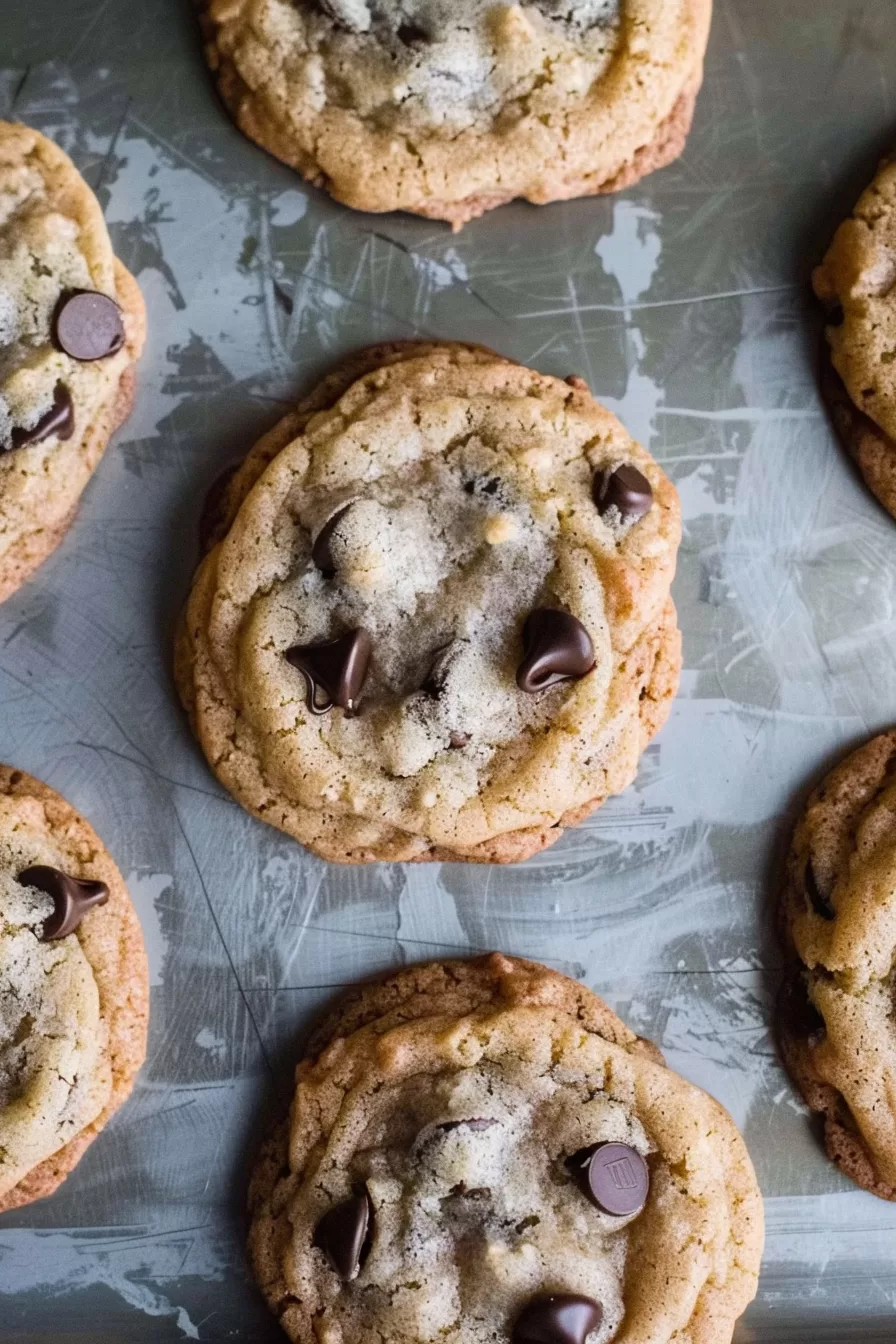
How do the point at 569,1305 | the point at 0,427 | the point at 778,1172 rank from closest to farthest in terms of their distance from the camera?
1. the point at 569,1305
2. the point at 0,427
3. the point at 778,1172

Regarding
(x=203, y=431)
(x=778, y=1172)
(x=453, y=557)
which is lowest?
(x=778, y=1172)

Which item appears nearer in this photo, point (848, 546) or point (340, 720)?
point (340, 720)

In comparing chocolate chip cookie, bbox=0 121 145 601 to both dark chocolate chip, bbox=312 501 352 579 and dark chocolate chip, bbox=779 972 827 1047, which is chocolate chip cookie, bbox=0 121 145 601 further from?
dark chocolate chip, bbox=779 972 827 1047

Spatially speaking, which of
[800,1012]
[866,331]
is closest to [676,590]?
[866,331]

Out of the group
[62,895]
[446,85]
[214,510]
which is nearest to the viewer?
[62,895]

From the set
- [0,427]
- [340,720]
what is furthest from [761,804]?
[0,427]

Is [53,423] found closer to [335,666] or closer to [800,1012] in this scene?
[335,666]

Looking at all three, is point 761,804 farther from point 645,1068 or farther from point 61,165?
point 61,165
